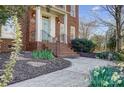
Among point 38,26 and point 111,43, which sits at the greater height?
point 38,26

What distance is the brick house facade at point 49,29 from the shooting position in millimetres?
12250

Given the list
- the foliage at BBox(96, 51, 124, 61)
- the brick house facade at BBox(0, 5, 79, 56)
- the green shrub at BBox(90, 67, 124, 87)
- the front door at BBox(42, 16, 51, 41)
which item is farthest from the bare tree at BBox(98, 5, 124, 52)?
the green shrub at BBox(90, 67, 124, 87)

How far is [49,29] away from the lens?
15.3 meters

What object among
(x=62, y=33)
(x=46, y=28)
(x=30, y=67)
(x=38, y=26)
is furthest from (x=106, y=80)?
(x=62, y=33)

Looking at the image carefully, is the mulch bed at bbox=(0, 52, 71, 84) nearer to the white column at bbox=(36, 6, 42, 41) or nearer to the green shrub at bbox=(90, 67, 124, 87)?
the green shrub at bbox=(90, 67, 124, 87)

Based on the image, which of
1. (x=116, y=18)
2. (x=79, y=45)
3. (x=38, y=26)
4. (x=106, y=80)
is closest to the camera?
(x=106, y=80)

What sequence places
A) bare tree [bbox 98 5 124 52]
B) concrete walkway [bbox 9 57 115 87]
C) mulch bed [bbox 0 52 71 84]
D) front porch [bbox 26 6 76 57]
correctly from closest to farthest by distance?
concrete walkway [bbox 9 57 115 87] → mulch bed [bbox 0 52 71 84] → bare tree [bbox 98 5 124 52] → front porch [bbox 26 6 76 57]

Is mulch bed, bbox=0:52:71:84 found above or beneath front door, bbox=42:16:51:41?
beneath

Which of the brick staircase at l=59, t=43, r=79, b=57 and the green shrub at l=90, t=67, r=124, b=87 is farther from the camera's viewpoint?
the brick staircase at l=59, t=43, r=79, b=57

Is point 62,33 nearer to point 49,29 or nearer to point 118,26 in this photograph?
point 49,29

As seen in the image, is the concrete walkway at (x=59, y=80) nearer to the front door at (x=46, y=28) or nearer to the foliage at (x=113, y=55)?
the foliage at (x=113, y=55)

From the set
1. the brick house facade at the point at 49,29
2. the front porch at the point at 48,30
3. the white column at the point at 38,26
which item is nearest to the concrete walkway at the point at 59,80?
the brick house facade at the point at 49,29

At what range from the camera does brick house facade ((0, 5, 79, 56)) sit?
12.2 meters

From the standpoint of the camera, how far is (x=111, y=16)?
34.6ft
